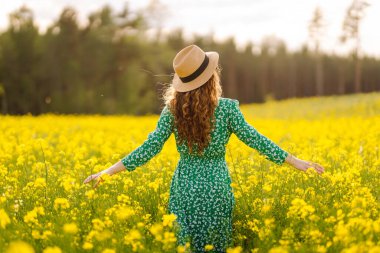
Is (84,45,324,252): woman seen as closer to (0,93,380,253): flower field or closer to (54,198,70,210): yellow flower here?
(0,93,380,253): flower field

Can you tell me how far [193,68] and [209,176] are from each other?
2.74ft

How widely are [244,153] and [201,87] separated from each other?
329cm

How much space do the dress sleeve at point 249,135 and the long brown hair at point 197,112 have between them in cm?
16

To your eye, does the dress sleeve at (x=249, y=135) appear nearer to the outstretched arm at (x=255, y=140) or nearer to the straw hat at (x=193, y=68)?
the outstretched arm at (x=255, y=140)

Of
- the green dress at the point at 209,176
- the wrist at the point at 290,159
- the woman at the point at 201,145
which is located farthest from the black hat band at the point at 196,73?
the wrist at the point at 290,159

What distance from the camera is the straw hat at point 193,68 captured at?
13.3 feet

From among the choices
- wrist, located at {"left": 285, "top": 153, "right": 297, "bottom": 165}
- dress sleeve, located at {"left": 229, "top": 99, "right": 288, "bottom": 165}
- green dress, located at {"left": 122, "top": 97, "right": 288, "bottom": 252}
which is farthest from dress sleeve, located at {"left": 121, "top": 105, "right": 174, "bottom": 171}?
wrist, located at {"left": 285, "top": 153, "right": 297, "bottom": 165}

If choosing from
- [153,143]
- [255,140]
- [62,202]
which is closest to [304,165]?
[255,140]

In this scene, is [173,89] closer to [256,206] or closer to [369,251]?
[256,206]

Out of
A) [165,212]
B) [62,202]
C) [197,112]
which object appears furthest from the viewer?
[165,212]

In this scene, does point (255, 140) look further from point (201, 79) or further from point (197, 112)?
point (201, 79)

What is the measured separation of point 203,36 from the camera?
178 feet

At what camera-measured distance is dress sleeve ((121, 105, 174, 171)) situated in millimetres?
4207

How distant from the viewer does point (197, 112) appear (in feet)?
13.2
